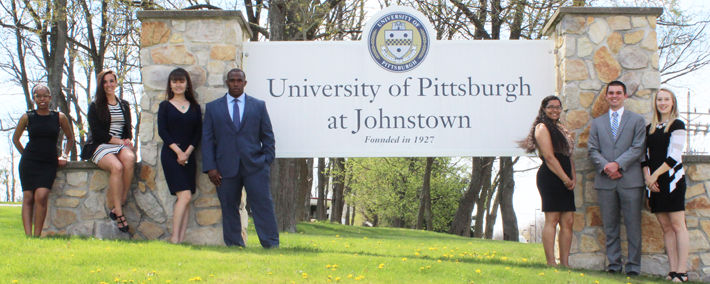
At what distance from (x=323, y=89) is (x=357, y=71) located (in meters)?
0.45

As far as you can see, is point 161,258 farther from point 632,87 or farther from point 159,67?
point 632,87

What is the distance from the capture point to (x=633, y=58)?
19.0 feet

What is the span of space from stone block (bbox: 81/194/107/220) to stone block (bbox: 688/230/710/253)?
6.09m

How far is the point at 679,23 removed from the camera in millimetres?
13312

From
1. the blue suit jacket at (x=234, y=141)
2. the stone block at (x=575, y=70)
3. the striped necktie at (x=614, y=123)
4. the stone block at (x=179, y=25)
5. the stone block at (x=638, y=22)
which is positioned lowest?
the blue suit jacket at (x=234, y=141)

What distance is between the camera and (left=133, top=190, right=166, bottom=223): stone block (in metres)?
5.69

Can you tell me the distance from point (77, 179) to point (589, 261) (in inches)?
215

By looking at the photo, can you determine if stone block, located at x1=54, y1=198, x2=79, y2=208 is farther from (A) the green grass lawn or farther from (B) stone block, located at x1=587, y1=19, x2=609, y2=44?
(B) stone block, located at x1=587, y1=19, x2=609, y2=44

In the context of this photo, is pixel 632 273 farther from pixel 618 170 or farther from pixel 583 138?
pixel 583 138

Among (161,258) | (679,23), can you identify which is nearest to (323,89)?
(161,258)

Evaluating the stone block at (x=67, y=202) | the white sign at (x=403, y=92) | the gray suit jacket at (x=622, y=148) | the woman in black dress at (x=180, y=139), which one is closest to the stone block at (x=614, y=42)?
the white sign at (x=403, y=92)

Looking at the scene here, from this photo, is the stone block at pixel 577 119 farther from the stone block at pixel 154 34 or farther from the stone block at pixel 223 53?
the stone block at pixel 154 34

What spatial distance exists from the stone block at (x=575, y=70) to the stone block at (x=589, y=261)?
1.89 meters

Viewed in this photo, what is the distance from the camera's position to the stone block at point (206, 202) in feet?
18.8
